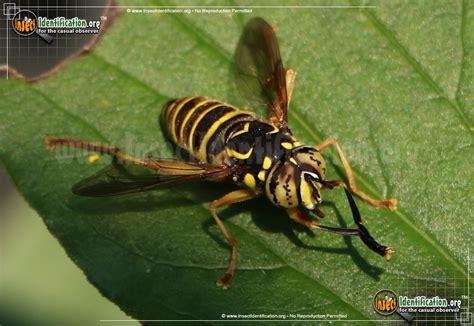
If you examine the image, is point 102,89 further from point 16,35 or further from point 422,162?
point 422,162

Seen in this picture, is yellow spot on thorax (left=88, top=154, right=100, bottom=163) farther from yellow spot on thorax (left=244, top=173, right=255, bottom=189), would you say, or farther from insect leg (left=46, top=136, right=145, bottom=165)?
yellow spot on thorax (left=244, top=173, right=255, bottom=189)

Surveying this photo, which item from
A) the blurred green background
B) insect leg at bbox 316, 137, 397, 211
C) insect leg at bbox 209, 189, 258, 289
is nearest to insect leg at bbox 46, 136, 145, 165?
insect leg at bbox 209, 189, 258, 289

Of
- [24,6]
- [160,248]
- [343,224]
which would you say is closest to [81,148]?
[160,248]

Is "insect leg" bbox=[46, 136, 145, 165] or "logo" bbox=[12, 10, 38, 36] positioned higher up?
"logo" bbox=[12, 10, 38, 36]

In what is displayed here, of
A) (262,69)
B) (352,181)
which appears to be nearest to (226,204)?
(352,181)

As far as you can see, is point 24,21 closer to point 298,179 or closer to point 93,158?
point 93,158

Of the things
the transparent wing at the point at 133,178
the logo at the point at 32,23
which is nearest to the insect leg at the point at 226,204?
the transparent wing at the point at 133,178
